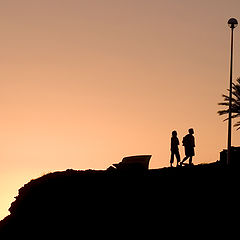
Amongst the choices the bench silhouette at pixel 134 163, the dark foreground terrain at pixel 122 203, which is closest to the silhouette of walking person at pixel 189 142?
the dark foreground terrain at pixel 122 203

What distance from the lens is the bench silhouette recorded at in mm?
38906

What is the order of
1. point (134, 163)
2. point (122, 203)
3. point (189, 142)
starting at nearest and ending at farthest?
1. point (122, 203)
2. point (189, 142)
3. point (134, 163)

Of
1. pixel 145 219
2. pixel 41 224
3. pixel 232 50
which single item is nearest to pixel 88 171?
pixel 41 224

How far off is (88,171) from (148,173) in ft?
9.37

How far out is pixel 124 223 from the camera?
104 feet

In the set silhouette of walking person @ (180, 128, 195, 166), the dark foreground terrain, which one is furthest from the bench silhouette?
silhouette of walking person @ (180, 128, 195, 166)

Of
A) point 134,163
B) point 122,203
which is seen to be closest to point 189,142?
point 134,163

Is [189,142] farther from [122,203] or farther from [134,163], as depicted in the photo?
[122,203]

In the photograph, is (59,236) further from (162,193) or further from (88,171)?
(88,171)

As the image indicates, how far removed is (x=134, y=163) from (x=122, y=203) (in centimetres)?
631

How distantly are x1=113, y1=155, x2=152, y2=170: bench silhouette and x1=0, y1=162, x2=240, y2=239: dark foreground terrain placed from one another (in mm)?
706

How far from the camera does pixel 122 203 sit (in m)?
33.3

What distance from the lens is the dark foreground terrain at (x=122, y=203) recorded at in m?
31.1

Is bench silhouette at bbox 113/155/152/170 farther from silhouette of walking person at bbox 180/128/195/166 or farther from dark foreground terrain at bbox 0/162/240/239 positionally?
silhouette of walking person at bbox 180/128/195/166
